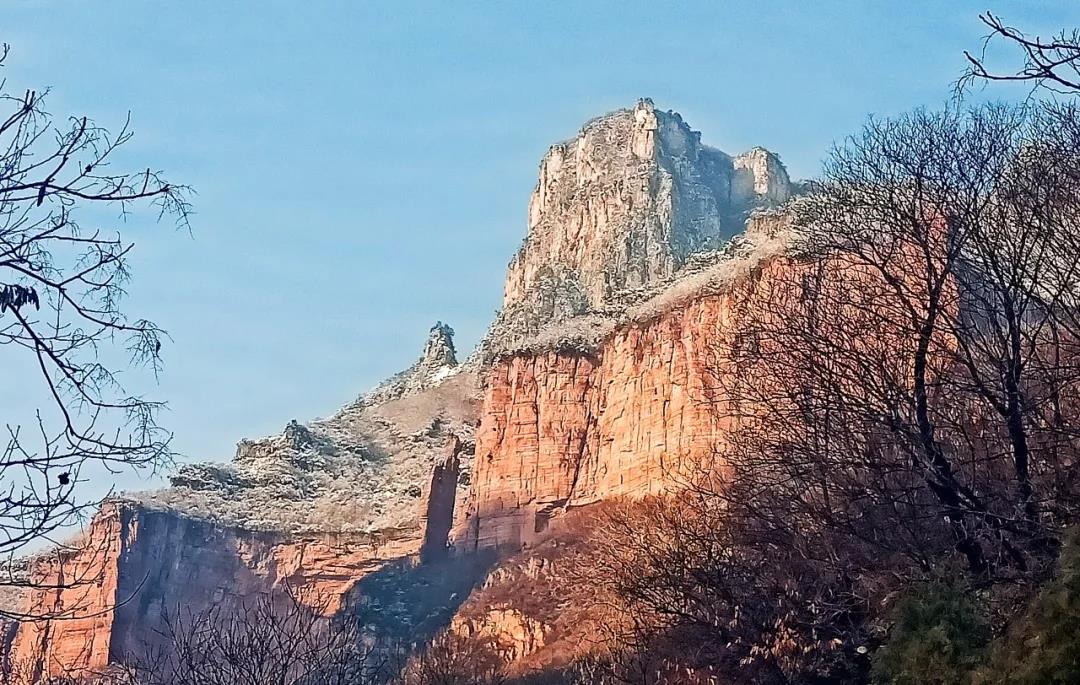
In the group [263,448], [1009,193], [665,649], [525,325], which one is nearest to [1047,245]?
[1009,193]

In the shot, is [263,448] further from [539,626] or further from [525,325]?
[539,626]

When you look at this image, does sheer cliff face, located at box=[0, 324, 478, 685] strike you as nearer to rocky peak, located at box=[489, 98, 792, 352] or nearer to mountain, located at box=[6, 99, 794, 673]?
mountain, located at box=[6, 99, 794, 673]

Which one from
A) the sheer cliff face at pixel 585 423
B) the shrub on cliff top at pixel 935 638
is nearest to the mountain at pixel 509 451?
the sheer cliff face at pixel 585 423

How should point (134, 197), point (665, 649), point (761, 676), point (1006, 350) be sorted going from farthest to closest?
point (665, 649) < point (761, 676) < point (1006, 350) < point (134, 197)

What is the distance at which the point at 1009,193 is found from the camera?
14438 mm

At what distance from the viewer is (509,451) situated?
78.4m

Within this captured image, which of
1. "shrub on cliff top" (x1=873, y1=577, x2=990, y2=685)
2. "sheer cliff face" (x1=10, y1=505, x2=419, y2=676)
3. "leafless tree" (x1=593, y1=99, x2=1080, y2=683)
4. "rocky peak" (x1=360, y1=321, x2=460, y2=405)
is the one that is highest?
"rocky peak" (x1=360, y1=321, x2=460, y2=405)

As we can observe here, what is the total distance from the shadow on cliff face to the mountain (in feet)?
0.54

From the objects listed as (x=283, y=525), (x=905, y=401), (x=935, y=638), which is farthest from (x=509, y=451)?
(x=935, y=638)

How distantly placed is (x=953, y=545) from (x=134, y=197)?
10.8 m

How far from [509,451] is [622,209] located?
30500 millimetres

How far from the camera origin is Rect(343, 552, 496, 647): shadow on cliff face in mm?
72812

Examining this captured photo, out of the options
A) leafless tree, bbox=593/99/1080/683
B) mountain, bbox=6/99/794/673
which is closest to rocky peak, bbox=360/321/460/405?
mountain, bbox=6/99/794/673

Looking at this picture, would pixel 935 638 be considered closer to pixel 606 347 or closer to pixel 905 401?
pixel 905 401
